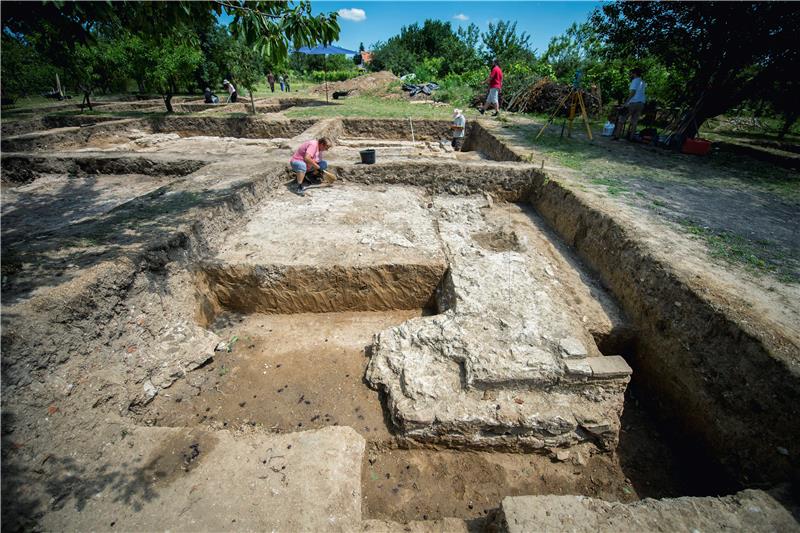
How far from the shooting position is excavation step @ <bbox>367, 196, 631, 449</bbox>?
8.53 ft

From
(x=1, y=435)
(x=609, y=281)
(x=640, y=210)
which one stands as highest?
(x=640, y=210)

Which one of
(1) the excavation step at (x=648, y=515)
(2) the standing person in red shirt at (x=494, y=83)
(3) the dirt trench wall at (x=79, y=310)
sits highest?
(2) the standing person in red shirt at (x=494, y=83)

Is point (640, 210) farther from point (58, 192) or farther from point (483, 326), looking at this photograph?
point (58, 192)

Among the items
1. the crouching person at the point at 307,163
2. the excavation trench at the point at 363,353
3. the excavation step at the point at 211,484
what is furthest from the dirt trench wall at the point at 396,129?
the excavation step at the point at 211,484

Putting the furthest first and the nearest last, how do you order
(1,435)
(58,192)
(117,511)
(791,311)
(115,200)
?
(58,192) < (115,200) < (791,311) < (1,435) < (117,511)

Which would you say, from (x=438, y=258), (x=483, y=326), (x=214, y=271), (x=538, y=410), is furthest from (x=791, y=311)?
(x=214, y=271)

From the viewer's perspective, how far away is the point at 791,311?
258 cm

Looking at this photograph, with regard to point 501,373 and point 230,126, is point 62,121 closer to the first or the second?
point 230,126

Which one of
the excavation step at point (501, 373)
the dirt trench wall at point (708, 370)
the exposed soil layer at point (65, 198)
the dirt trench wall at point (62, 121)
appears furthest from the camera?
the dirt trench wall at point (62, 121)

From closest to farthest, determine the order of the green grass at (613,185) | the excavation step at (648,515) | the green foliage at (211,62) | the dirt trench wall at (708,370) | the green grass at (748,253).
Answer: the excavation step at (648,515) → the dirt trench wall at (708,370) → the green grass at (748,253) → the green grass at (613,185) → the green foliage at (211,62)

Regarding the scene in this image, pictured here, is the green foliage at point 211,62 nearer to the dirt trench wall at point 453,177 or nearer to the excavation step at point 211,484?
the dirt trench wall at point 453,177

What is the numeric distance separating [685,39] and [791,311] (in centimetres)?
799

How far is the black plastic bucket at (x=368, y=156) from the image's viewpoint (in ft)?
20.4

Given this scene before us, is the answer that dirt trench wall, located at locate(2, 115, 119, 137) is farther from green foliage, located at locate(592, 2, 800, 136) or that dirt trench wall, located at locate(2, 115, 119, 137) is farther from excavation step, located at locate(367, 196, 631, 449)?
green foliage, located at locate(592, 2, 800, 136)
